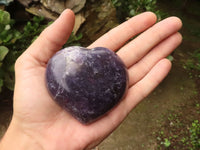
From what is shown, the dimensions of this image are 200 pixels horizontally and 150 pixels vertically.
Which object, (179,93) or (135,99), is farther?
(179,93)

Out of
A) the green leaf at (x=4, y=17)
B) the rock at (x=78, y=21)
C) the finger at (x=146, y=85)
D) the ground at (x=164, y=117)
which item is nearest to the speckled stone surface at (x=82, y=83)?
the finger at (x=146, y=85)

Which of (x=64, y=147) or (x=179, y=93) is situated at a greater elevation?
(x=64, y=147)

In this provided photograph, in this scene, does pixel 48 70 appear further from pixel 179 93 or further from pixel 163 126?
pixel 179 93

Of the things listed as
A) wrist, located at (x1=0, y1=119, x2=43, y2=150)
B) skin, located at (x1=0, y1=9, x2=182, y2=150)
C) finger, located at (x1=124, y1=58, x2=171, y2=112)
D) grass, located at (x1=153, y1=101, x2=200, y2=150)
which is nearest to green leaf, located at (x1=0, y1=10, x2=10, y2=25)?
skin, located at (x1=0, y1=9, x2=182, y2=150)

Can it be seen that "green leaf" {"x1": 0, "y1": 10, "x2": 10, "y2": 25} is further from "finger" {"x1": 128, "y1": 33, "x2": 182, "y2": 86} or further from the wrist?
"finger" {"x1": 128, "y1": 33, "x2": 182, "y2": 86}

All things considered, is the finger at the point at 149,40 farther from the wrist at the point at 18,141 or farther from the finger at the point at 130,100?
the wrist at the point at 18,141

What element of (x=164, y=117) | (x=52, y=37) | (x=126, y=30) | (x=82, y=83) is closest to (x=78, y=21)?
(x=126, y=30)

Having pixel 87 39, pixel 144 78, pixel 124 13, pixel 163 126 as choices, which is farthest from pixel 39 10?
pixel 163 126
